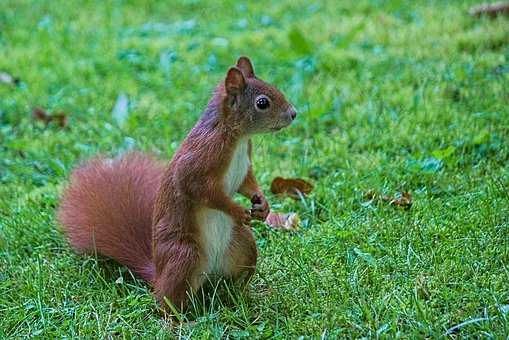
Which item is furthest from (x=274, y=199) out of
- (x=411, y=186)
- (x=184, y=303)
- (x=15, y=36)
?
(x=15, y=36)

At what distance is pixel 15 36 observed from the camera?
5391mm

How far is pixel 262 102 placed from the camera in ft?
7.91

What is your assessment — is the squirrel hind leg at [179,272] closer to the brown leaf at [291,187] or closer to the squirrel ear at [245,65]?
the squirrel ear at [245,65]

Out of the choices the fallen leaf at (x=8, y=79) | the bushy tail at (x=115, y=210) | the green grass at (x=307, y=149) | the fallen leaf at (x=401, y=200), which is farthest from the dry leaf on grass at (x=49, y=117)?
the fallen leaf at (x=401, y=200)

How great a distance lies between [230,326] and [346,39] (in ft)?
9.20

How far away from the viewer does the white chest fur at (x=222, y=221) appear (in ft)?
7.81

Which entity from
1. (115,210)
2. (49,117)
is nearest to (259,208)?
(115,210)

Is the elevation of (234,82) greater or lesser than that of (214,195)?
greater

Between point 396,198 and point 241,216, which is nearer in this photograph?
point 241,216

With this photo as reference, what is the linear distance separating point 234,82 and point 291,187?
2.91 feet

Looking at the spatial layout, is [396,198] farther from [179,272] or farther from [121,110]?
[121,110]

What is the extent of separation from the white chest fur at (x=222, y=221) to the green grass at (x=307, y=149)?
0.12 meters

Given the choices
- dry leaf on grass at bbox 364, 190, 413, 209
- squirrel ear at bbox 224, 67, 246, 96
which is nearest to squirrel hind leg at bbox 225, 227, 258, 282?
squirrel ear at bbox 224, 67, 246, 96

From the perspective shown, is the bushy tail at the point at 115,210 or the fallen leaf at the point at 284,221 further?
the fallen leaf at the point at 284,221
